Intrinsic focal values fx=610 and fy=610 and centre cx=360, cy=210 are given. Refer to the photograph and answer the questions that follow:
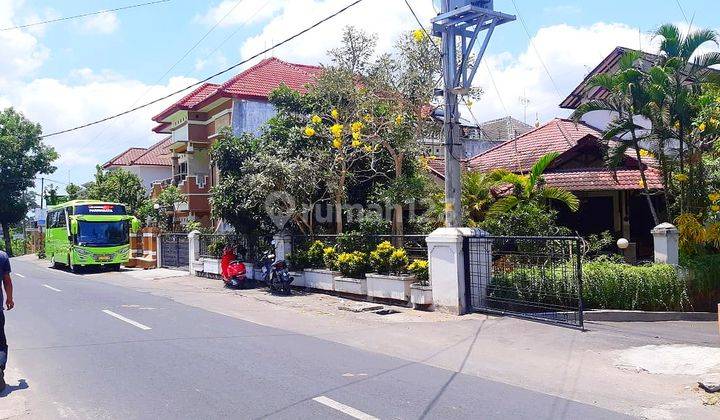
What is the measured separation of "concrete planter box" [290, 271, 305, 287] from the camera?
662 inches

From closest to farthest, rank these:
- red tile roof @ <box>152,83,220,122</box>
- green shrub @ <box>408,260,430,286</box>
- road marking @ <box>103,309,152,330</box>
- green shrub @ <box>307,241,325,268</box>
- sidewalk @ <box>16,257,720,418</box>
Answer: sidewalk @ <box>16,257,720,418</box> → road marking @ <box>103,309,152,330</box> → green shrub @ <box>408,260,430,286</box> → green shrub @ <box>307,241,325,268</box> → red tile roof @ <box>152,83,220,122</box>

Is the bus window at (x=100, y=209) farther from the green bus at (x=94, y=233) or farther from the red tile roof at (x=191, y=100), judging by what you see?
the red tile roof at (x=191, y=100)

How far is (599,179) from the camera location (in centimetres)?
1777

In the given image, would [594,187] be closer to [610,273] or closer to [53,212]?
[610,273]

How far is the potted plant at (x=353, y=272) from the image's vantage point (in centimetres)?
1455

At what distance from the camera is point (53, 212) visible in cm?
3048

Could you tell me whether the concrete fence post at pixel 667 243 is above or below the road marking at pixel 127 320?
above

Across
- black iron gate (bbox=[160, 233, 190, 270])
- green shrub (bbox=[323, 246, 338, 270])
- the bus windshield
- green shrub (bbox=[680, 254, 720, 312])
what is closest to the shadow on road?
green shrub (bbox=[323, 246, 338, 270])

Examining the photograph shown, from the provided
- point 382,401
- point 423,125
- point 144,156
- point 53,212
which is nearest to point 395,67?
point 423,125

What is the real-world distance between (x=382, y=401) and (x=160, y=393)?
239cm

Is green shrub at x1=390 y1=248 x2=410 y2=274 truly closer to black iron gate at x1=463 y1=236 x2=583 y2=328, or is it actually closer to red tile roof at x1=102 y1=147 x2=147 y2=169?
black iron gate at x1=463 y1=236 x2=583 y2=328

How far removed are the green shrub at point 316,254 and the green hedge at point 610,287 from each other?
5720 millimetres

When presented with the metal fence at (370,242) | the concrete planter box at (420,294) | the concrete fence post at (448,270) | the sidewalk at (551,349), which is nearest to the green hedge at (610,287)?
the sidewalk at (551,349)

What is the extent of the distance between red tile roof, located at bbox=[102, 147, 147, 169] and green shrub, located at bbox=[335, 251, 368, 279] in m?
41.8
